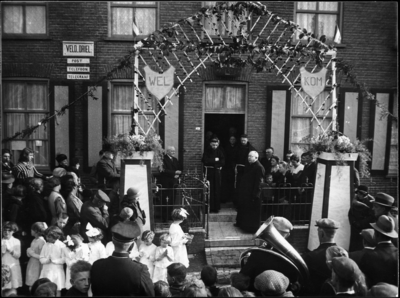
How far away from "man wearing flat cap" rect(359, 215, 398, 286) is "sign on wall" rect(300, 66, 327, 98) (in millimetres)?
4014

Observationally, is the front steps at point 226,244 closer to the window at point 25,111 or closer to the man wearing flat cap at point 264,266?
the man wearing flat cap at point 264,266

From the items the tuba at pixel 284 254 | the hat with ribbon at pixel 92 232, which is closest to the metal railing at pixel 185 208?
the hat with ribbon at pixel 92 232

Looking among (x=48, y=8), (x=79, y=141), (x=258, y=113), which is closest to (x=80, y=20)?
(x=48, y=8)

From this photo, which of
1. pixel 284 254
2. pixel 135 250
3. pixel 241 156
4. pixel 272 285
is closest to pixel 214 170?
pixel 241 156

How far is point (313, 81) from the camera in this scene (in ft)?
25.9

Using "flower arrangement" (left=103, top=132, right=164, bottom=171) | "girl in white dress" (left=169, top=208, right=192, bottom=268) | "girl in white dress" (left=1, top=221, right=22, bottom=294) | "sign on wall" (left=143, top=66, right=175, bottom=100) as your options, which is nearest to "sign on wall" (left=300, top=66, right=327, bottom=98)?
"sign on wall" (left=143, top=66, right=175, bottom=100)

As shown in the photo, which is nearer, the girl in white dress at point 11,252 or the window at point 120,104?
the girl in white dress at point 11,252

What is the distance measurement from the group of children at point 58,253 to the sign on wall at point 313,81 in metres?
4.18

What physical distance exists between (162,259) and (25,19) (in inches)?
322

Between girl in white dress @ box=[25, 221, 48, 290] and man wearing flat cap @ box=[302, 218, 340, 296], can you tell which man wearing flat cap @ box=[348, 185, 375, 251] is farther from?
girl in white dress @ box=[25, 221, 48, 290]

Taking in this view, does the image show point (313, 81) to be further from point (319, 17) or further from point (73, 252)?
point (73, 252)

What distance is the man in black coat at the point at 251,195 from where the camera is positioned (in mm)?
8125

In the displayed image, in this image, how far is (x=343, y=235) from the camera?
24.6ft

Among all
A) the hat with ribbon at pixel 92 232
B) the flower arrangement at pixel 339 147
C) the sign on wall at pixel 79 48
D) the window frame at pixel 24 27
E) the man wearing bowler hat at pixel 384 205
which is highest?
the window frame at pixel 24 27
